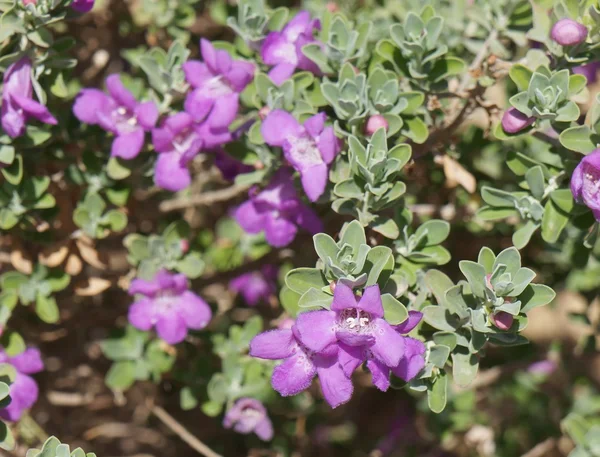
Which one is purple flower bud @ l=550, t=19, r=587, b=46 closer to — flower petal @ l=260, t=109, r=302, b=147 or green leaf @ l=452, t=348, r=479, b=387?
flower petal @ l=260, t=109, r=302, b=147

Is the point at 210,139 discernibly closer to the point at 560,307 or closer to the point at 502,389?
the point at 502,389

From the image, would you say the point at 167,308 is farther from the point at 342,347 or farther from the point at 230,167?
the point at 342,347

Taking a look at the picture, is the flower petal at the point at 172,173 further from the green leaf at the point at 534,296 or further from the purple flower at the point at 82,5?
the green leaf at the point at 534,296

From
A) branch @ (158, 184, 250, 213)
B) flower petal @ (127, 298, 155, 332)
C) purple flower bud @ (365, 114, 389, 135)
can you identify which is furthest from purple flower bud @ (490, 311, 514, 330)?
branch @ (158, 184, 250, 213)

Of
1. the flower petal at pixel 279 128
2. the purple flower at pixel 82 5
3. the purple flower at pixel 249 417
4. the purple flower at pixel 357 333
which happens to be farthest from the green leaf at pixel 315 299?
the purple flower at pixel 82 5

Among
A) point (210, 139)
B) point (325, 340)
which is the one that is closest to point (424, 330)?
point (325, 340)

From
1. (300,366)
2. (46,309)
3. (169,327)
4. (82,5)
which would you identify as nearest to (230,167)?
(169,327)
